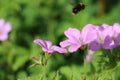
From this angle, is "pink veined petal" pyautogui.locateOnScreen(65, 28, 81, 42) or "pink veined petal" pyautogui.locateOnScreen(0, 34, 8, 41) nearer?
"pink veined petal" pyautogui.locateOnScreen(65, 28, 81, 42)

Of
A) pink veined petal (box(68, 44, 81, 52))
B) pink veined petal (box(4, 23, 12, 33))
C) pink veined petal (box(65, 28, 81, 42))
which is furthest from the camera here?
pink veined petal (box(4, 23, 12, 33))

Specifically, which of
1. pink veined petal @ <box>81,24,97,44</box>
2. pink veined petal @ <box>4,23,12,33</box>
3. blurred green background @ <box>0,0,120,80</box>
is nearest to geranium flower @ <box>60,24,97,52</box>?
pink veined petal @ <box>81,24,97,44</box>

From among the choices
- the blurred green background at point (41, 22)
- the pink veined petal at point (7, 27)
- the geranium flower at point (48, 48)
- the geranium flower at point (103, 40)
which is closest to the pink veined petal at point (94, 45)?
the geranium flower at point (103, 40)

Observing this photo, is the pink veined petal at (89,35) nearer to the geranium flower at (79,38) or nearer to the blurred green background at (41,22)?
the geranium flower at (79,38)

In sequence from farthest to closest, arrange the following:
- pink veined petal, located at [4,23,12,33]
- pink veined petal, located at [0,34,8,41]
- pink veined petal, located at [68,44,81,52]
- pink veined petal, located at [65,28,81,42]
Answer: pink veined petal, located at [4,23,12,33] < pink veined petal, located at [0,34,8,41] < pink veined petal, located at [65,28,81,42] < pink veined petal, located at [68,44,81,52]

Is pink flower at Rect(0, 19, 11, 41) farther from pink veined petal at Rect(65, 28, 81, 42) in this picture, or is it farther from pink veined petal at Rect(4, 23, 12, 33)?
pink veined petal at Rect(65, 28, 81, 42)

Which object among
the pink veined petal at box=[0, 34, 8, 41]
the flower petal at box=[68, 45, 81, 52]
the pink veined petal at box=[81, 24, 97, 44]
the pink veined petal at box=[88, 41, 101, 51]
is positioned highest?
the pink veined petal at box=[0, 34, 8, 41]

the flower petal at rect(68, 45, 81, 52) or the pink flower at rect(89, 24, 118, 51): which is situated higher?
the pink flower at rect(89, 24, 118, 51)

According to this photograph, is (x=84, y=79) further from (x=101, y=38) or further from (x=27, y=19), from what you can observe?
(x=27, y=19)
